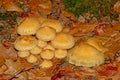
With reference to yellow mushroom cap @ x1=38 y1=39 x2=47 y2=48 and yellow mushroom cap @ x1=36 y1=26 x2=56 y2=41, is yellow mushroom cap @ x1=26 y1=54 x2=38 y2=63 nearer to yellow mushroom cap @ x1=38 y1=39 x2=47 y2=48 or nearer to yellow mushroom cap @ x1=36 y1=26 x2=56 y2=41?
yellow mushroom cap @ x1=38 y1=39 x2=47 y2=48

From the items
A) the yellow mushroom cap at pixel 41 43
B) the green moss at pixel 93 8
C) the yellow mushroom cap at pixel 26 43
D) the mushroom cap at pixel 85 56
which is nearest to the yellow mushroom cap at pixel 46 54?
the yellow mushroom cap at pixel 41 43

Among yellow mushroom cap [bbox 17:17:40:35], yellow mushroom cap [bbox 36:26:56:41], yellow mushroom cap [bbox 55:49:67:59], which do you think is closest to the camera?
yellow mushroom cap [bbox 36:26:56:41]

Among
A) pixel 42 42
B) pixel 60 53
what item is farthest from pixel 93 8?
pixel 42 42

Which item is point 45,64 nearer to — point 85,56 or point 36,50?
point 36,50

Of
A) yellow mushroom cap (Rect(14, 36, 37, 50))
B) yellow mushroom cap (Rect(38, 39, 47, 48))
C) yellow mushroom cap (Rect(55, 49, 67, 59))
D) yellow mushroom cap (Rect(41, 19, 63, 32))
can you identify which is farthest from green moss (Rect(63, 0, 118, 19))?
yellow mushroom cap (Rect(14, 36, 37, 50))

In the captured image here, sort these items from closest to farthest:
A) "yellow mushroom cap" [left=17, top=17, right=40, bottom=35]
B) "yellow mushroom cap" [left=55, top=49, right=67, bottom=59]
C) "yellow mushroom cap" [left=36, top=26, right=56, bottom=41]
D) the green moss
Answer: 1. "yellow mushroom cap" [left=36, top=26, right=56, bottom=41]
2. "yellow mushroom cap" [left=17, top=17, right=40, bottom=35]
3. "yellow mushroom cap" [left=55, top=49, right=67, bottom=59]
4. the green moss

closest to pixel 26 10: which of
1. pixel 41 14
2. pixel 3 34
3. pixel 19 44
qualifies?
pixel 41 14

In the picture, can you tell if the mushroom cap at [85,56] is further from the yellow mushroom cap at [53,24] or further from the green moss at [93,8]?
the green moss at [93,8]

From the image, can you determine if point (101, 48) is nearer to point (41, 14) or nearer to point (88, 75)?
point (88, 75)
